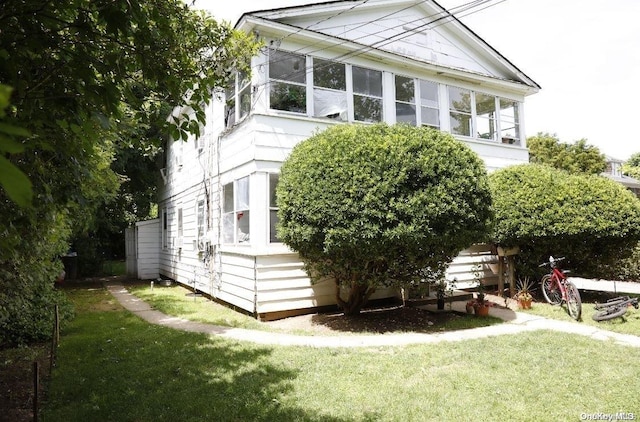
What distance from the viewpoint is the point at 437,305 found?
33.2 ft

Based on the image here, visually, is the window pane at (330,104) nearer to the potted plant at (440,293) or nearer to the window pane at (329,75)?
the window pane at (329,75)

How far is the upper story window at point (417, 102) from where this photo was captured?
12.1 metres

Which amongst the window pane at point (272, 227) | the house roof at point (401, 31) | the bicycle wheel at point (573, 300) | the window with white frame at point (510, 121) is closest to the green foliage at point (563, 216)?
the bicycle wheel at point (573, 300)

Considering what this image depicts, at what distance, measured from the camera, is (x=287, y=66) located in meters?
10.3

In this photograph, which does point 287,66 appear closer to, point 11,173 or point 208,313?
point 208,313

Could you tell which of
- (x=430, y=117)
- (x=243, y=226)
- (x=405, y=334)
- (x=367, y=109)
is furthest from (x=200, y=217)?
(x=405, y=334)

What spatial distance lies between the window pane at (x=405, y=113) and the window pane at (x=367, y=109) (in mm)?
646

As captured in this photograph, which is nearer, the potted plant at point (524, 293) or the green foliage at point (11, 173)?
the green foliage at point (11, 173)

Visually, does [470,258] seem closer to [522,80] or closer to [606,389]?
[522,80]

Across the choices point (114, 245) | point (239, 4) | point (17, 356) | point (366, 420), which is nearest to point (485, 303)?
point (366, 420)

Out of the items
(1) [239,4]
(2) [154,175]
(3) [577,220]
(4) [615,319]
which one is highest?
(1) [239,4]

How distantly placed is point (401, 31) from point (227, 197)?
6901mm

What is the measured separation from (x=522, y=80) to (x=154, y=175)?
1553 centimetres

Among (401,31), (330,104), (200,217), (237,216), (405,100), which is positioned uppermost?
(401,31)
